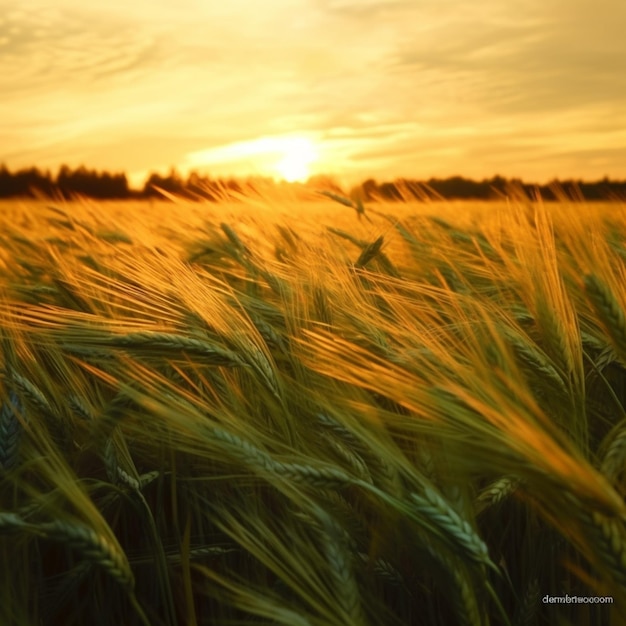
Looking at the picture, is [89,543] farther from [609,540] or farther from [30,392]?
[609,540]

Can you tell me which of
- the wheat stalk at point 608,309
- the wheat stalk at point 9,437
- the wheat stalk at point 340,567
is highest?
the wheat stalk at point 608,309

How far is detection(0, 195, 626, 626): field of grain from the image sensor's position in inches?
26.6

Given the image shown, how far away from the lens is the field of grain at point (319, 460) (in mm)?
676

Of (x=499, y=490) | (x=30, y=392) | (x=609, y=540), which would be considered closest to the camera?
(x=609, y=540)

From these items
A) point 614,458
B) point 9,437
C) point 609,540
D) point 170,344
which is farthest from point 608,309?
point 9,437

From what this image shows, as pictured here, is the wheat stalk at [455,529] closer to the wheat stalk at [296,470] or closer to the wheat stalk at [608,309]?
the wheat stalk at [296,470]

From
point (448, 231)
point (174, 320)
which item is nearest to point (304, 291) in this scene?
point (174, 320)

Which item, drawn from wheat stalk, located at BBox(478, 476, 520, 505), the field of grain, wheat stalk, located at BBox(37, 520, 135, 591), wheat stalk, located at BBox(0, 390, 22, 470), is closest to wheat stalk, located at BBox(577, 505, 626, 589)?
the field of grain

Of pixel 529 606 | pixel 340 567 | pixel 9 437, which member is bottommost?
pixel 529 606

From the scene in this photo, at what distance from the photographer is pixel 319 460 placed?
79 cm

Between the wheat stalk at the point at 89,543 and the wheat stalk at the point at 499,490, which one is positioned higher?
the wheat stalk at the point at 89,543

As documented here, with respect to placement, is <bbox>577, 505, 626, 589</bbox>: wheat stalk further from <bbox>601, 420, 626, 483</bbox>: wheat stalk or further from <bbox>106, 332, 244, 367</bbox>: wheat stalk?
<bbox>106, 332, 244, 367</bbox>: wheat stalk

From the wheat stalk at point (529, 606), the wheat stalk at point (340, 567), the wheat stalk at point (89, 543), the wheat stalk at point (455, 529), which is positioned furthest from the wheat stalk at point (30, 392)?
the wheat stalk at point (529, 606)

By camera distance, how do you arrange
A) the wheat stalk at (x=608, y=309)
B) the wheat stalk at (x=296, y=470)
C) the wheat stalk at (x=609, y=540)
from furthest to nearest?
the wheat stalk at (x=608, y=309) → the wheat stalk at (x=296, y=470) → the wheat stalk at (x=609, y=540)
